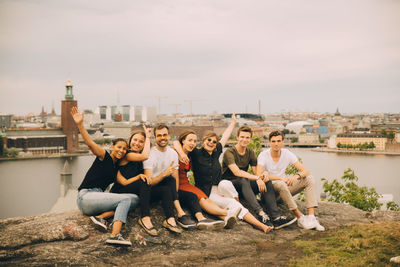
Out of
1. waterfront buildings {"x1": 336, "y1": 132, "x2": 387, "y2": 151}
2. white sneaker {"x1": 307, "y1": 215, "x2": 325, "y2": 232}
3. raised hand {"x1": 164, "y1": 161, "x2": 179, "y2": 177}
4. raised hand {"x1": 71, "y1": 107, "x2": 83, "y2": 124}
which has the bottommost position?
waterfront buildings {"x1": 336, "y1": 132, "x2": 387, "y2": 151}

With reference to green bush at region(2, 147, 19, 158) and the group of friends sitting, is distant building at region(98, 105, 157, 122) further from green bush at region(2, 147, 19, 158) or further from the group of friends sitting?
the group of friends sitting

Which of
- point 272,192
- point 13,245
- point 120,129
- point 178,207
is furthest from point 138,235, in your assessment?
point 120,129

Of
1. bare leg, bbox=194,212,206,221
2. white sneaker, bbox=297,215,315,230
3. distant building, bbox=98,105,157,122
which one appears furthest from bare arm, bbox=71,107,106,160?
distant building, bbox=98,105,157,122

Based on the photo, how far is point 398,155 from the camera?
1449 inches

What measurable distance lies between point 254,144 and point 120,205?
15.6 feet

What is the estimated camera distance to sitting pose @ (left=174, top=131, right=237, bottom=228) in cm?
218

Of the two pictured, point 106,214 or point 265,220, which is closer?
point 106,214

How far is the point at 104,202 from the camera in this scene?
1975 mm

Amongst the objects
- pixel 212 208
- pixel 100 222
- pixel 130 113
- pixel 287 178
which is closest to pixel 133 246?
pixel 100 222

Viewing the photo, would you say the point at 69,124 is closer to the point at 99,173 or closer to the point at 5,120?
the point at 5,120

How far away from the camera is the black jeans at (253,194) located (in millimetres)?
2326

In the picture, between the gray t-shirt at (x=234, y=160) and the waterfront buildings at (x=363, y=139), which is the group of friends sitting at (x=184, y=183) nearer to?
the gray t-shirt at (x=234, y=160)

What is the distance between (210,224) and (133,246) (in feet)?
1.49

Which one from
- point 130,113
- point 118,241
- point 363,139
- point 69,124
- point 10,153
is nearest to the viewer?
point 118,241
